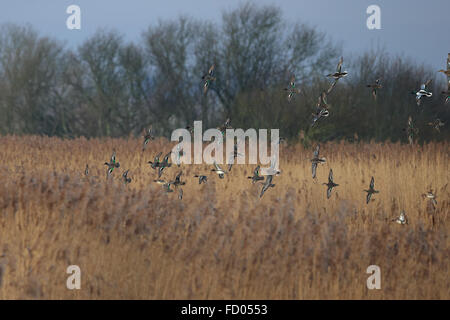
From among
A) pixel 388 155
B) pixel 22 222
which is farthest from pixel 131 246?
pixel 388 155

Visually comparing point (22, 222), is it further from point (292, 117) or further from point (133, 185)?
point (292, 117)

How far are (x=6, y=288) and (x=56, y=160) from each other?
832 centimetres

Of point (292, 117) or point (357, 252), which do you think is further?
point (292, 117)

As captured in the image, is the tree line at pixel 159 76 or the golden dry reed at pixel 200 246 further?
the tree line at pixel 159 76

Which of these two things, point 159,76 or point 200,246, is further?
point 159,76

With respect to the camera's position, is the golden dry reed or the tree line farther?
the tree line

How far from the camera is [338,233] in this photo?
591 centimetres

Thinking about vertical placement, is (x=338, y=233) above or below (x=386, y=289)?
above

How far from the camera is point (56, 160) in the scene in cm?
1271

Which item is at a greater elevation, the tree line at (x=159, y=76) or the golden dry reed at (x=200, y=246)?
the tree line at (x=159, y=76)

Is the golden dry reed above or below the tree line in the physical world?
below
